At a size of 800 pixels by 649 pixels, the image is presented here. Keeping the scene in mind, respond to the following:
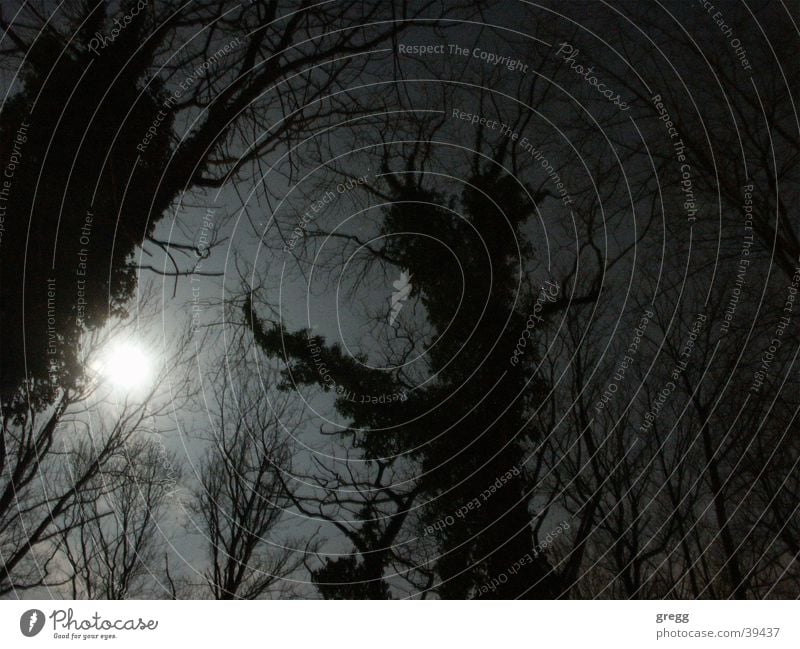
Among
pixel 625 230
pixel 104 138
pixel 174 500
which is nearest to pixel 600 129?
pixel 625 230

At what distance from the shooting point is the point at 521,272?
1908 millimetres

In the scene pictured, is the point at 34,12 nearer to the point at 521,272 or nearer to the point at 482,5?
the point at 482,5

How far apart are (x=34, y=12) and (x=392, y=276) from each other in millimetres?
1301
